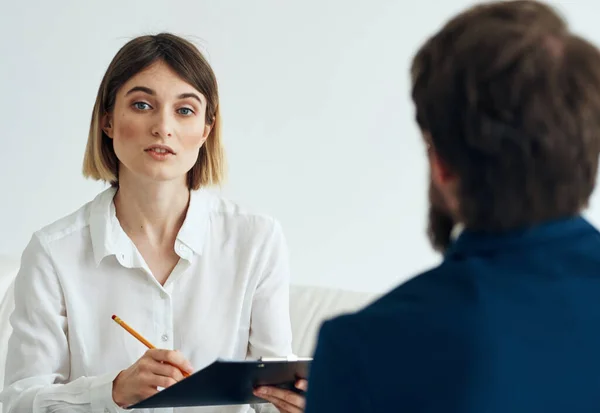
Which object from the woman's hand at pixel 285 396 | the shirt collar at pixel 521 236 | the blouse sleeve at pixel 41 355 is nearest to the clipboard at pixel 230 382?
the woman's hand at pixel 285 396

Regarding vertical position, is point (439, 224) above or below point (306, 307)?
above

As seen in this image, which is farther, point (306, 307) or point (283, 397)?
point (306, 307)

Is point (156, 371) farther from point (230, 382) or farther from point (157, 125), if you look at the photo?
point (157, 125)

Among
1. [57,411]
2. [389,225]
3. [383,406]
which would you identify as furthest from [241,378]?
[389,225]

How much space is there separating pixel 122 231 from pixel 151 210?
0.25 feet

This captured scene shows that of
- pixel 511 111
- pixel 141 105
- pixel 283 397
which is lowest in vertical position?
pixel 283 397

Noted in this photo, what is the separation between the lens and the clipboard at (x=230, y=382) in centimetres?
140

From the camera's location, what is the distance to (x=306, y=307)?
247 cm

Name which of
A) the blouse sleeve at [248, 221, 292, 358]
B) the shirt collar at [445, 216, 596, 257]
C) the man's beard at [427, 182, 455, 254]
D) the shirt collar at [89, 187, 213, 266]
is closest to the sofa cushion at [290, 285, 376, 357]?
the blouse sleeve at [248, 221, 292, 358]

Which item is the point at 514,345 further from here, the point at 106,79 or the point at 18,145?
the point at 18,145

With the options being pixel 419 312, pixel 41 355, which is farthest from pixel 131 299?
pixel 419 312

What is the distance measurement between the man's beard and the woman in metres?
0.97

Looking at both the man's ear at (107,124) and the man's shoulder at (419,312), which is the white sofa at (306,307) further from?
the man's shoulder at (419,312)

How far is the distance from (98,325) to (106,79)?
0.50 meters
